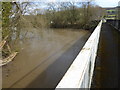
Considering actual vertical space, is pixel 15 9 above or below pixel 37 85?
above

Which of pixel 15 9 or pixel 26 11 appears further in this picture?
pixel 26 11

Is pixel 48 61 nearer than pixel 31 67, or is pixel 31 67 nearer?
pixel 31 67

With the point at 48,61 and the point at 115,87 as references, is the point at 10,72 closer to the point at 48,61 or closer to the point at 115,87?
the point at 48,61

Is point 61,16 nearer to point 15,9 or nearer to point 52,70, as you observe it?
point 15,9

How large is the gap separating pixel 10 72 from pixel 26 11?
3.52m

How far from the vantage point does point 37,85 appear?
16.0ft

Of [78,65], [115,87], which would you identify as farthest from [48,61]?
[78,65]

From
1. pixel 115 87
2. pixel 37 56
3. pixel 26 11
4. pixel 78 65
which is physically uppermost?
pixel 26 11

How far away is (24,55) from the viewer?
28.3ft

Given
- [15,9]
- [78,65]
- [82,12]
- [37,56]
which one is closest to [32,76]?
[37,56]

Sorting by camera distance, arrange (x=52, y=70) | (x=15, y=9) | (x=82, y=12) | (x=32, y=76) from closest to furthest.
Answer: (x=32, y=76) < (x=52, y=70) < (x=15, y=9) < (x=82, y=12)

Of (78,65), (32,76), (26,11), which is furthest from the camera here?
(26,11)

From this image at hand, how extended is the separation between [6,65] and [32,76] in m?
1.59

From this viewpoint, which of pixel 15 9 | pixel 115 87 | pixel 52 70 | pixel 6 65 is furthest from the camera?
pixel 15 9
